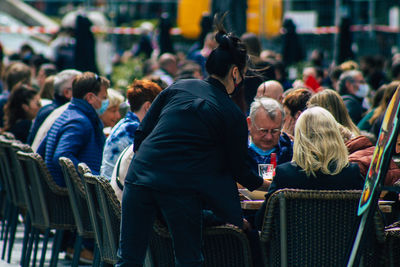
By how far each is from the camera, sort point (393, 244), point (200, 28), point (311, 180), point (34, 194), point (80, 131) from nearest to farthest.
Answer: point (393, 244) < point (311, 180) < point (34, 194) < point (80, 131) < point (200, 28)

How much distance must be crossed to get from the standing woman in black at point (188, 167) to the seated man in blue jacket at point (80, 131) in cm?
256

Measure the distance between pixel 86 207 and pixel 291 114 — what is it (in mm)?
2234

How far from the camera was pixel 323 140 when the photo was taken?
17.1 feet

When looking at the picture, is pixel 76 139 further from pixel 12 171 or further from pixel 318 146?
pixel 318 146

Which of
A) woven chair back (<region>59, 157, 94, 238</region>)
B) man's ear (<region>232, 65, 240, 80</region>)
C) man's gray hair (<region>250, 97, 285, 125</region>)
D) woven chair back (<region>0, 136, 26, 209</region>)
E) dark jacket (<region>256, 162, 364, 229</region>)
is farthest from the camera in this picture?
woven chair back (<region>0, 136, 26, 209</region>)

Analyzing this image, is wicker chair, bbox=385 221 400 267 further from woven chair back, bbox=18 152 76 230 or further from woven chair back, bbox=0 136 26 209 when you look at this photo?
woven chair back, bbox=0 136 26 209

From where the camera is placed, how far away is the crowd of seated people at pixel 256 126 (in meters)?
5.15

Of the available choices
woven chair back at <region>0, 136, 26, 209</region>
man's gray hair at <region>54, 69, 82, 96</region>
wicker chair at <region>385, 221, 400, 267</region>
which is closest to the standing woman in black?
wicker chair at <region>385, 221, 400, 267</region>

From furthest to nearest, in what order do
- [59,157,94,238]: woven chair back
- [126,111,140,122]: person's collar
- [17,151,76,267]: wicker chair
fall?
[17,151,76,267]: wicker chair, [126,111,140,122]: person's collar, [59,157,94,238]: woven chair back

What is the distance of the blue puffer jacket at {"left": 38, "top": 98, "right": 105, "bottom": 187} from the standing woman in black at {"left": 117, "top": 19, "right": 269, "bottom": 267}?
99.5 inches

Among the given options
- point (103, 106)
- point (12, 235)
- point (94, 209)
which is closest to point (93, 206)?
point (94, 209)

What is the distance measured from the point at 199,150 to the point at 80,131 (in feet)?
9.33

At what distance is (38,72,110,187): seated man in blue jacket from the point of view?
24.0 feet

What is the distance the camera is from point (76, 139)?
7328mm
